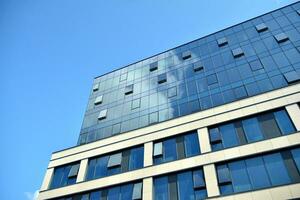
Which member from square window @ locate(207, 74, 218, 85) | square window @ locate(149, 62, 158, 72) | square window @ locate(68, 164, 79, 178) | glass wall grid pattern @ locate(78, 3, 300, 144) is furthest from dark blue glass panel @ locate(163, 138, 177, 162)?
square window @ locate(149, 62, 158, 72)

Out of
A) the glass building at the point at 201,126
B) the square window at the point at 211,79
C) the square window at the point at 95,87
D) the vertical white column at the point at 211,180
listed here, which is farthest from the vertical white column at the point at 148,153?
the square window at the point at 95,87

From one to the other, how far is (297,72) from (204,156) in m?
12.3

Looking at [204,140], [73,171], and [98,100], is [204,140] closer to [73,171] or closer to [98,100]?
[73,171]

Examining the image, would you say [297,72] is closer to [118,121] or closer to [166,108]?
[166,108]

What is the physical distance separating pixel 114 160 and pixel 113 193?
355 cm

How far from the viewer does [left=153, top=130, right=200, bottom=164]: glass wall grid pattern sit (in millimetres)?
24516

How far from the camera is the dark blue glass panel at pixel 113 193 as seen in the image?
24.8m

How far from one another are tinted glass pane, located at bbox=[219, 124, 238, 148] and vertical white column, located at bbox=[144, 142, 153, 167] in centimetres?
686

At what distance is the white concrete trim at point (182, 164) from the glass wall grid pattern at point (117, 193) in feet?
1.41

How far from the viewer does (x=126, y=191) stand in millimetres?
24469

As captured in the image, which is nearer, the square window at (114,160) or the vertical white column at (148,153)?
the vertical white column at (148,153)

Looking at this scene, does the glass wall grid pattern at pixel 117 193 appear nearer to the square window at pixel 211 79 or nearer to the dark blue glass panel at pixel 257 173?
the dark blue glass panel at pixel 257 173

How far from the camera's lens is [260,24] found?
34.2 m

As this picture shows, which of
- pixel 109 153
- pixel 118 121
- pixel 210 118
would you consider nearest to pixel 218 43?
pixel 210 118
